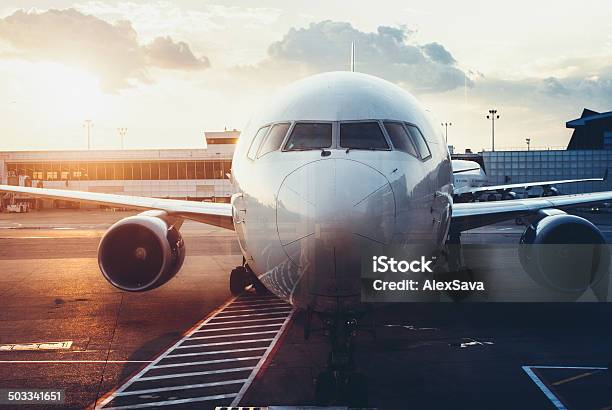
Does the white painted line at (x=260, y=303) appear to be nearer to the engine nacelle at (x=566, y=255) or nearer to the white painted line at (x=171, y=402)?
the engine nacelle at (x=566, y=255)

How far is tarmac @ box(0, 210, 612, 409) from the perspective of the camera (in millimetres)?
8891

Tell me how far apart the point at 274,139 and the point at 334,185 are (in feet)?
6.36

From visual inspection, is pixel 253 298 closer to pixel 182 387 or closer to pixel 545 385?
pixel 182 387

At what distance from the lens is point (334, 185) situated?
6961mm

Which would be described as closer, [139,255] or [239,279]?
[139,255]

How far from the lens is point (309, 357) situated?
10727 mm

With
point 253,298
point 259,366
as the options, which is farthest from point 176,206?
point 259,366

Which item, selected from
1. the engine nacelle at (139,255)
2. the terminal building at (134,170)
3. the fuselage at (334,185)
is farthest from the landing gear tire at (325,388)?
the terminal building at (134,170)

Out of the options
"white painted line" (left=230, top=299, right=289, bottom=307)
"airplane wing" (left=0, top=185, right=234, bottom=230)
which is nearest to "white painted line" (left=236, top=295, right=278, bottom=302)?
"white painted line" (left=230, top=299, right=289, bottom=307)

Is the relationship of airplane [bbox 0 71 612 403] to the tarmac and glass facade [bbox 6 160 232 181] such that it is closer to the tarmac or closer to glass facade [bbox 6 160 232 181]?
the tarmac

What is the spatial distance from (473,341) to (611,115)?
80.1 meters

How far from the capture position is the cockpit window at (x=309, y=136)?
26.6 ft

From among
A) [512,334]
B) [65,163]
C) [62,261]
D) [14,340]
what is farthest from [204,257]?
[65,163]

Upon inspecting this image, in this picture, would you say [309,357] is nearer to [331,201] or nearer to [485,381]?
[485,381]
